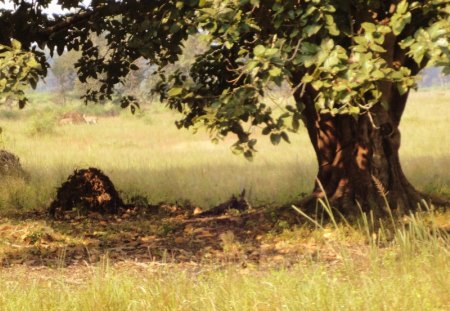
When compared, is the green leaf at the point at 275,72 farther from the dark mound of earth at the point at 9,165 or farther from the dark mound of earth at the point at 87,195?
the dark mound of earth at the point at 9,165

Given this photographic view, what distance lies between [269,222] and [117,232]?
2457 millimetres

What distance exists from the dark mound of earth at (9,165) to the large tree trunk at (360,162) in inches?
327

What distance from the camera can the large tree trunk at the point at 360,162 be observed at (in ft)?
34.4

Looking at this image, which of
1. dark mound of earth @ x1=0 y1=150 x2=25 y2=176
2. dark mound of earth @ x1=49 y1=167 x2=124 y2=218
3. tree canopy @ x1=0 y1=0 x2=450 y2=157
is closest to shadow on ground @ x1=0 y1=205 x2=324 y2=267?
dark mound of earth @ x1=49 y1=167 x2=124 y2=218

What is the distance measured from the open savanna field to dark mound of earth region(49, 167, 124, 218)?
46 centimetres

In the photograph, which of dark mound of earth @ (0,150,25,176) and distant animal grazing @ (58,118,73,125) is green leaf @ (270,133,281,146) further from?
distant animal grazing @ (58,118,73,125)

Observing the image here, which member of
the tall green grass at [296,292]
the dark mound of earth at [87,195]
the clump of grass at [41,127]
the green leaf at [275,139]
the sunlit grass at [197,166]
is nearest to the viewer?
the tall green grass at [296,292]

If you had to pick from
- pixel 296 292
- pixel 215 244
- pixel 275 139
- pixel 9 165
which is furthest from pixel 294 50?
pixel 9 165

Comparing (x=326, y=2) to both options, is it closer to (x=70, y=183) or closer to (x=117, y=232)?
(x=117, y=232)

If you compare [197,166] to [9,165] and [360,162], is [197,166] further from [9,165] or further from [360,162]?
[360,162]

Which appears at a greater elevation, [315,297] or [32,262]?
[315,297]

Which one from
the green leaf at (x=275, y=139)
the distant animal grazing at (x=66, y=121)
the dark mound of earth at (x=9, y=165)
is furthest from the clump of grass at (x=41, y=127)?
the green leaf at (x=275, y=139)

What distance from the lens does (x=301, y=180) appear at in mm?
16781

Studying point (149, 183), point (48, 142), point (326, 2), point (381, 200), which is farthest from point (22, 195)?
point (48, 142)
